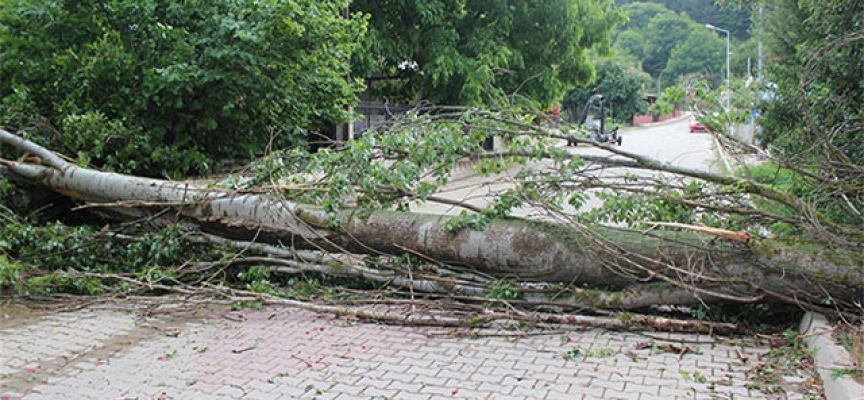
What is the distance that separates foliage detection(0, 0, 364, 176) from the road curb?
5728mm

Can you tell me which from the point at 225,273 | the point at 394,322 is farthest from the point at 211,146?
the point at 394,322

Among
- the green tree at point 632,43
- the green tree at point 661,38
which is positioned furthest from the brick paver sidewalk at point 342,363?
the green tree at point 632,43

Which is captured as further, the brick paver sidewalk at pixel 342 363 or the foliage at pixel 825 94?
the foliage at pixel 825 94

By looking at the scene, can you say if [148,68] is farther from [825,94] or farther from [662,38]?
[662,38]

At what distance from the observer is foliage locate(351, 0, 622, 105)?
48.5 ft

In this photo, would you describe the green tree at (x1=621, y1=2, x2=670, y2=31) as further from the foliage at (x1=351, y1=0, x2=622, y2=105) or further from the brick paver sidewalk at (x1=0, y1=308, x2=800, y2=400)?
the brick paver sidewalk at (x1=0, y1=308, x2=800, y2=400)

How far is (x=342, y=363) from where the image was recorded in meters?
4.28

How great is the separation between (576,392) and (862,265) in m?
2.01

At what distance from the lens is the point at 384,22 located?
14.9m

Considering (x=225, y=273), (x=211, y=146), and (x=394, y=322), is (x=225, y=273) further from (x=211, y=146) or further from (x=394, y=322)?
(x=211, y=146)

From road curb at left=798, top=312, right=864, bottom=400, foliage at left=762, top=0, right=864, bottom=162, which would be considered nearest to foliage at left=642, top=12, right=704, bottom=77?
foliage at left=762, top=0, right=864, bottom=162

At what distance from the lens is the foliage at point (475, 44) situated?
14.8 meters

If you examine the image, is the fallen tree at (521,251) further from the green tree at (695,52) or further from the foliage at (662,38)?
the foliage at (662,38)

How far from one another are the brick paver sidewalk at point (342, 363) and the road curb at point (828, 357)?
1.15 feet
